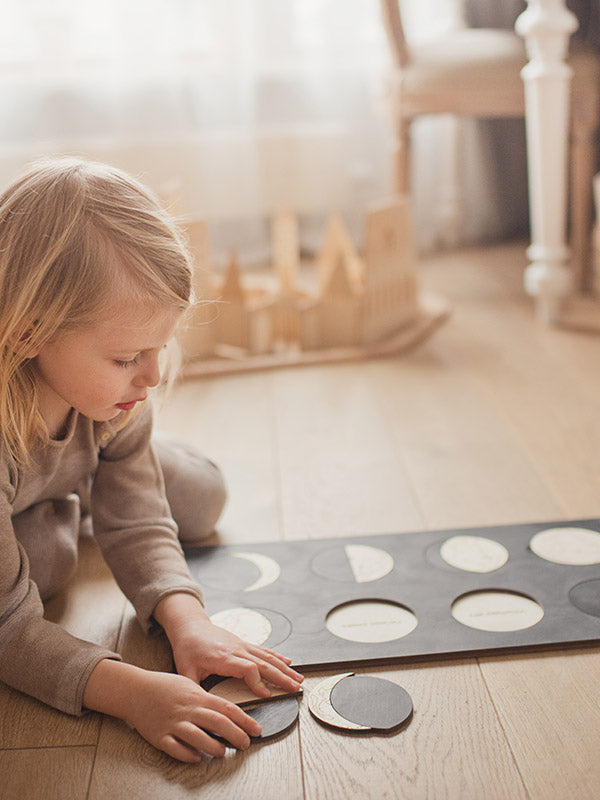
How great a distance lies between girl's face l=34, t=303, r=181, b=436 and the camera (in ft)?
2.31

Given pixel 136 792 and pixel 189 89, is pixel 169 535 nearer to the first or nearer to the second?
pixel 136 792

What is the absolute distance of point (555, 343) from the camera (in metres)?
1.62

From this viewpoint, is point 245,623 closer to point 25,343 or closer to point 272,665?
point 272,665

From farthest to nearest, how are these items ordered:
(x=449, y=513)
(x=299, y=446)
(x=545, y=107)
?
(x=545, y=107) → (x=299, y=446) → (x=449, y=513)

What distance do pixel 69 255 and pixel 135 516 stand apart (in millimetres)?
285

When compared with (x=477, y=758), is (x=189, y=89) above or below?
above

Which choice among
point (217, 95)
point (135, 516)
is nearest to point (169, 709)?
point (135, 516)

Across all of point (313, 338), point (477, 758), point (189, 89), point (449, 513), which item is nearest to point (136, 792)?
Result: point (477, 758)

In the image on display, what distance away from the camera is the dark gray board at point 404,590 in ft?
2.54

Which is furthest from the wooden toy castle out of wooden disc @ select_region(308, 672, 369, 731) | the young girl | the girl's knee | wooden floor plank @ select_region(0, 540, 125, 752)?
wooden disc @ select_region(308, 672, 369, 731)

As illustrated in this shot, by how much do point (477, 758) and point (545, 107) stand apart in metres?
1.18

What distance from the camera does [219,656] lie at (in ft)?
2.41

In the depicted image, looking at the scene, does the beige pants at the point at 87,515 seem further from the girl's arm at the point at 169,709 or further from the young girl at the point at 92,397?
the girl's arm at the point at 169,709

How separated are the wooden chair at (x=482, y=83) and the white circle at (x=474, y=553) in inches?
39.2
